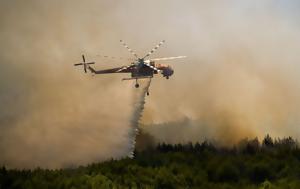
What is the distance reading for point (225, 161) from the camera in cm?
11281

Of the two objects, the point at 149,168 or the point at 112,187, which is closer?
the point at 112,187

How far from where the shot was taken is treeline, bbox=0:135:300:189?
9744cm

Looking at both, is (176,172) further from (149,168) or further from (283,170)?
(283,170)

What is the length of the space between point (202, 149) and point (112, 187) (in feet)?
129

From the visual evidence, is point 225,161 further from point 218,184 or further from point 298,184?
point 298,184

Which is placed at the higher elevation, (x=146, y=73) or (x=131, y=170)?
(x=146, y=73)

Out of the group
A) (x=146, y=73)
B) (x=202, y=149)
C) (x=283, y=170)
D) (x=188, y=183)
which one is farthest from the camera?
(x=202, y=149)

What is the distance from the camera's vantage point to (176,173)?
10531 centimetres

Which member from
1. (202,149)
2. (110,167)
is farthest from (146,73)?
(202,149)

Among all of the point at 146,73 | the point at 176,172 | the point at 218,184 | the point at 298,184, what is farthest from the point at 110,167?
the point at 298,184

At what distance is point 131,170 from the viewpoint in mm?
104438

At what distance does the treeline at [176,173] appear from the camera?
97.4 metres

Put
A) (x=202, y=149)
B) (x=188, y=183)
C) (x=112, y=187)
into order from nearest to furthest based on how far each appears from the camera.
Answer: (x=112, y=187), (x=188, y=183), (x=202, y=149)

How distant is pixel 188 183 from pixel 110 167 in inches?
550
